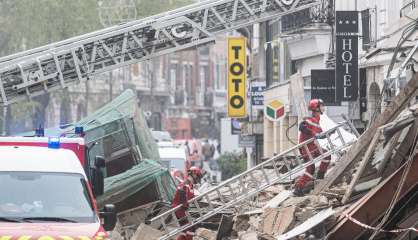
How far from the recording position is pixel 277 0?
2669 cm

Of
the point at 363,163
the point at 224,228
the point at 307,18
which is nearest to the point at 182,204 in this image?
the point at 224,228

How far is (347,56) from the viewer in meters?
27.7

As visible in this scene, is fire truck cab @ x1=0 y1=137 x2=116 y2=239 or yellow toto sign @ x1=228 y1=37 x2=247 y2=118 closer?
fire truck cab @ x1=0 y1=137 x2=116 y2=239

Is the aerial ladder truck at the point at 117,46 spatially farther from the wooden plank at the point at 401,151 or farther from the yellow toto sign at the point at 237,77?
the yellow toto sign at the point at 237,77

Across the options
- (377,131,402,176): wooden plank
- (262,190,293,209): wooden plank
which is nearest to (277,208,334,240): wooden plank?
(377,131,402,176): wooden plank

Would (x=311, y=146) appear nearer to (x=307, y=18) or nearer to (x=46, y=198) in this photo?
(x=46, y=198)

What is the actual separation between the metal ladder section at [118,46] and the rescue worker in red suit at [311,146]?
600 centimetres

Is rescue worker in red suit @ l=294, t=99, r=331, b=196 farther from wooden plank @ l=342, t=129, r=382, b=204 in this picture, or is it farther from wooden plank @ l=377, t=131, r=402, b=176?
wooden plank @ l=377, t=131, r=402, b=176

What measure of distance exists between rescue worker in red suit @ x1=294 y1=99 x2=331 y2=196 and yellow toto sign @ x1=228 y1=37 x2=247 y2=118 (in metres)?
19.5

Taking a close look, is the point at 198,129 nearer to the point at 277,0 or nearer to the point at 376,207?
the point at 277,0

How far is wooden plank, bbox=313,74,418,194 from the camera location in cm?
1584

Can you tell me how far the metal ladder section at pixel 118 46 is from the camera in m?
25.6

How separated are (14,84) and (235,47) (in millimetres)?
15391

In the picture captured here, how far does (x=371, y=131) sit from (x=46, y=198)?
507 cm
